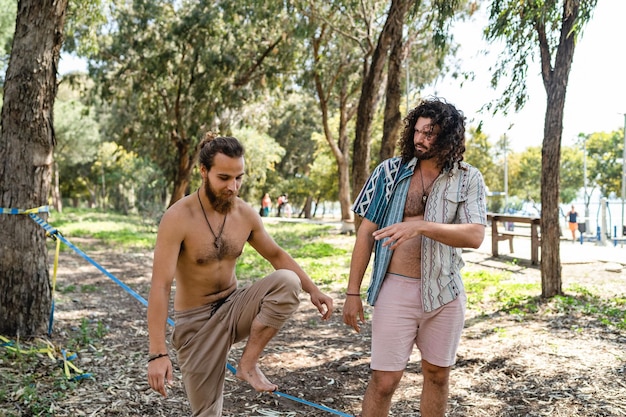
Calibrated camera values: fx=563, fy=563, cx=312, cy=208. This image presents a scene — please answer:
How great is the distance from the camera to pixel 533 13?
6719mm

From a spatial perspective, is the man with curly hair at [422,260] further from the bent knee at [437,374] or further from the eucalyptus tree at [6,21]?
the eucalyptus tree at [6,21]

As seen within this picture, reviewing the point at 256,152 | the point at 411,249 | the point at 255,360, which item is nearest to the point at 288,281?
the point at 255,360

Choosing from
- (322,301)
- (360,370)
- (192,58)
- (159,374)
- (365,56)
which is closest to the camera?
(159,374)

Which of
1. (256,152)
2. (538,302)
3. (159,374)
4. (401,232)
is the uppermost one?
(256,152)

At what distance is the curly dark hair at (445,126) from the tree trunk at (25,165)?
4.21 m

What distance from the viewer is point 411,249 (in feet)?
11.1

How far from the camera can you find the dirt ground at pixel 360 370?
450cm

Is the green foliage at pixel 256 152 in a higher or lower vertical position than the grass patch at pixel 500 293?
higher

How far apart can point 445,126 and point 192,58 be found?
17156 mm

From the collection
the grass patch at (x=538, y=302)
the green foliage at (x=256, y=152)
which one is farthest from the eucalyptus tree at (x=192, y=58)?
the green foliage at (x=256, y=152)

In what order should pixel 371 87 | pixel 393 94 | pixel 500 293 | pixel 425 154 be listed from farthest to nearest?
pixel 371 87, pixel 393 94, pixel 500 293, pixel 425 154

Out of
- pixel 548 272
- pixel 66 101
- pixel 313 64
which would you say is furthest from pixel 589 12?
pixel 66 101

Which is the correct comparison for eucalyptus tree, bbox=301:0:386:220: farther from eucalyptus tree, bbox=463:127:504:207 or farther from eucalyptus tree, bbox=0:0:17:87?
eucalyptus tree, bbox=463:127:504:207

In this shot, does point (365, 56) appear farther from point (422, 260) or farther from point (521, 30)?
point (422, 260)
